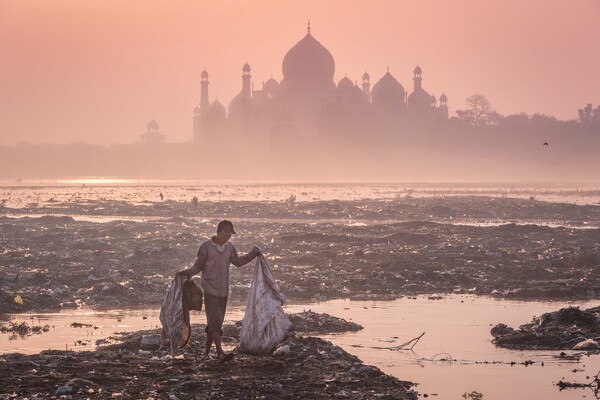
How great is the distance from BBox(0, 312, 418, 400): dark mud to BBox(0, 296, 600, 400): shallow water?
2.10ft

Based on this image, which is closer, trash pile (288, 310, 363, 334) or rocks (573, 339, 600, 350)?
rocks (573, 339, 600, 350)

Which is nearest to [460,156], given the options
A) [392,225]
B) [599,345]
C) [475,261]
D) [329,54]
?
[329,54]

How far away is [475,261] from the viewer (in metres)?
22.5

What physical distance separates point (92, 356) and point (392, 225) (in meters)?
22.7

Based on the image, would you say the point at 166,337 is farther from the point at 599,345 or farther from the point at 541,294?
the point at 541,294

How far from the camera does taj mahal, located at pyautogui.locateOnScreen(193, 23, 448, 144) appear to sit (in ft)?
375

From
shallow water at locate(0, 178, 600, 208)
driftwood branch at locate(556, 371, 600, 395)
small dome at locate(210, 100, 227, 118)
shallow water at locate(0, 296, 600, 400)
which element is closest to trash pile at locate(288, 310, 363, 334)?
shallow water at locate(0, 296, 600, 400)

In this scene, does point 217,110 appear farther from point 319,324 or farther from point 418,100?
point 319,324

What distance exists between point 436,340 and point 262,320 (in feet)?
9.23

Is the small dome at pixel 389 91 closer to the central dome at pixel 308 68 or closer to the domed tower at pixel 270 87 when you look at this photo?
the central dome at pixel 308 68

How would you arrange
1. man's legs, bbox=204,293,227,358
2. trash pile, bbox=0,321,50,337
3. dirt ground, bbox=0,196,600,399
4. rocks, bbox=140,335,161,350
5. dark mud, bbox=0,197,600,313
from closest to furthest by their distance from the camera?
dirt ground, bbox=0,196,600,399, man's legs, bbox=204,293,227,358, rocks, bbox=140,335,161,350, trash pile, bbox=0,321,50,337, dark mud, bbox=0,197,600,313

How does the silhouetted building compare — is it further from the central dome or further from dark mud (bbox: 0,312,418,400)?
dark mud (bbox: 0,312,418,400)

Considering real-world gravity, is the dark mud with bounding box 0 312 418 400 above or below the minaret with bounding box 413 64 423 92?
below

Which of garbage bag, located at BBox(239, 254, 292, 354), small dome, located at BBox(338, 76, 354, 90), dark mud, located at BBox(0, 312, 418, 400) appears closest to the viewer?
dark mud, located at BBox(0, 312, 418, 400)
